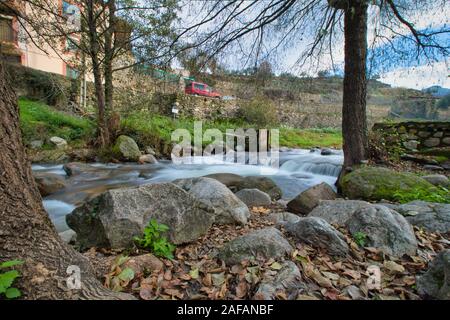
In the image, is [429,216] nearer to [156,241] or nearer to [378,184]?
[378,184]

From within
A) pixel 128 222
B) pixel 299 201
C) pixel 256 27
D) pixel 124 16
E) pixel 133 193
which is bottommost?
pixel 299 201

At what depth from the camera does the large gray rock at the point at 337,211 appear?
238 cm

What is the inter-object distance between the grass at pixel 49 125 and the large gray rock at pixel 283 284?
7.89 metres

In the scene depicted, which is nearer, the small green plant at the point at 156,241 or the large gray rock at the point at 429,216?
the small green plant at the point at 156,241

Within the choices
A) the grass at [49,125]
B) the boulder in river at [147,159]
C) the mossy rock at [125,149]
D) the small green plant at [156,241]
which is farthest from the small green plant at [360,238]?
the grass at [49,125]

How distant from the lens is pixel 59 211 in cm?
389

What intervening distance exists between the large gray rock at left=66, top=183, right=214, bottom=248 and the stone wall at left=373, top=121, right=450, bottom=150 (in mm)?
6446

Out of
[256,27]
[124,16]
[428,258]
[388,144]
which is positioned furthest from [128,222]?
[124,16]

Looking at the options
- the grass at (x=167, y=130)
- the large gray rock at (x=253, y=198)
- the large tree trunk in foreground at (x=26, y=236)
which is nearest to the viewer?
the large tree trunk in foreground at (x=26, y=236)

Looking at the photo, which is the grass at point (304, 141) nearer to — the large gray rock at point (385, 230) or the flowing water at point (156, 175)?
the flowing water at point (156, 175)

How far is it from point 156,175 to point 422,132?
713 centimetres
